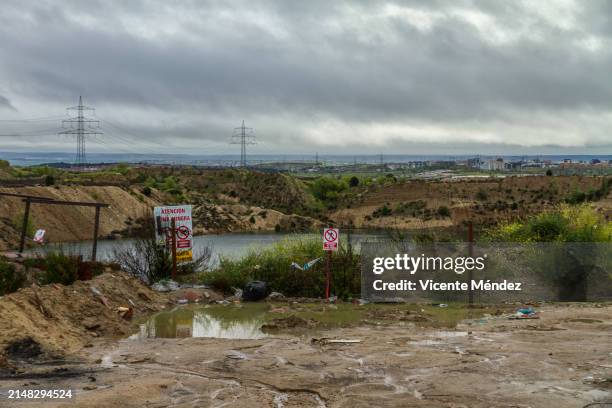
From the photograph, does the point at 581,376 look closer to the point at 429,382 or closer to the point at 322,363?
the point at 429,382

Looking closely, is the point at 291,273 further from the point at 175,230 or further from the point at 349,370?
the point at 349,370

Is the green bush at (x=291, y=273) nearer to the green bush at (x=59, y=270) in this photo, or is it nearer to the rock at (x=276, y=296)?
the rock at (x=276, y=296)

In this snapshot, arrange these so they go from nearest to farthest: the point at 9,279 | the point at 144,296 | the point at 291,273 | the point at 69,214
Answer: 1. the point at 9,279
2. the point at 144,296
3. the point at 291,273
4. the point at 69,214

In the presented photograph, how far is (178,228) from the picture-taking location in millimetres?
24031

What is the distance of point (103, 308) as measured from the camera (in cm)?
1786

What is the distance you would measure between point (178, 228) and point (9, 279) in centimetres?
677

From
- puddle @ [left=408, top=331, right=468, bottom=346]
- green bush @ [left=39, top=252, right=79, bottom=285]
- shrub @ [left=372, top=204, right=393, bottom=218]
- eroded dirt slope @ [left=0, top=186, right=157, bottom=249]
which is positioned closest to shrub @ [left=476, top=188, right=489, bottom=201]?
shrub @ [left=372, top=204, right=393, bottom=218]

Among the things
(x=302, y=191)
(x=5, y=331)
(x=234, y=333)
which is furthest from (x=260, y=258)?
(x=302, y=191)

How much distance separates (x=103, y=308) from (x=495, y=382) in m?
9.55

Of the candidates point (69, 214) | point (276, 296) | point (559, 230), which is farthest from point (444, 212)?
point (276, 296)

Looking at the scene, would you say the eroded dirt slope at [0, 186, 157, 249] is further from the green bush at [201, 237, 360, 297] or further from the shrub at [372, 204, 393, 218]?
the green bush at [201, 237, 360, 297]

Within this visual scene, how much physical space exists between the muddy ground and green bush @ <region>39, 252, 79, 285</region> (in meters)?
4.33

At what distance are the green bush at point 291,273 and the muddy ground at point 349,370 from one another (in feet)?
17.6

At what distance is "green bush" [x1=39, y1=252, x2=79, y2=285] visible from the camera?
19.4 metres
